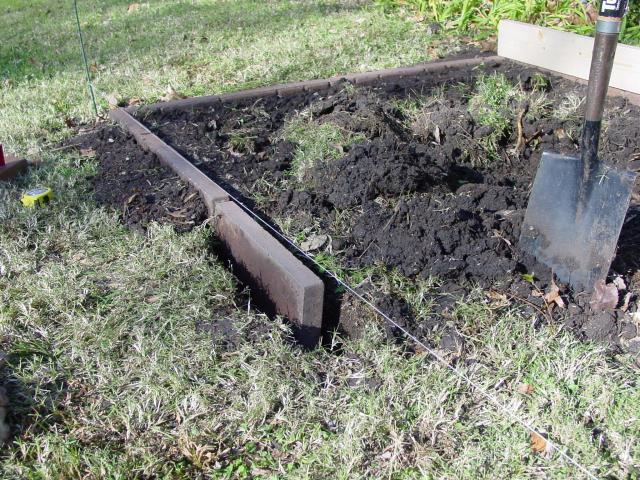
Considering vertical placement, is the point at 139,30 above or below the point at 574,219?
below

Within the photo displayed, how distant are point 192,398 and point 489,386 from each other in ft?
3.73

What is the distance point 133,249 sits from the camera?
3545 millimetres

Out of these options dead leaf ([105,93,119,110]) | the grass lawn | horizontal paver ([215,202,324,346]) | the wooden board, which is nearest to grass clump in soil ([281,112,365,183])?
horizontal paver ([215,202,324,346])

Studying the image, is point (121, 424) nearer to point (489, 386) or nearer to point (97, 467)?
point (97, 467)

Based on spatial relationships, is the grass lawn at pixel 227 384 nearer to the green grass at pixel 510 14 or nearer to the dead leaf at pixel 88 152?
the dead leaf at pixel 88 152

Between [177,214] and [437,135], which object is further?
[437,135]

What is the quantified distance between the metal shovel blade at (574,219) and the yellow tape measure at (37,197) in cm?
279

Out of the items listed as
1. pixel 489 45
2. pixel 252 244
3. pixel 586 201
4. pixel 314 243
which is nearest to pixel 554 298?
pixel 586 201

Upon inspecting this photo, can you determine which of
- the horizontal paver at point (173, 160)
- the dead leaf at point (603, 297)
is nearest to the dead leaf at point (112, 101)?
the horizontal paver at point (173, 160)

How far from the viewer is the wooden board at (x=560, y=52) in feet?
16.7

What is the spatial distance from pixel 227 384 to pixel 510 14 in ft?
20.1

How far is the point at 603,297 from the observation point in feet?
9.91

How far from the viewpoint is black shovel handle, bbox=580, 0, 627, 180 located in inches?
111

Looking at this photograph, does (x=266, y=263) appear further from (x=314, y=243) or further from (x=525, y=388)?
(x=525, y=388)
